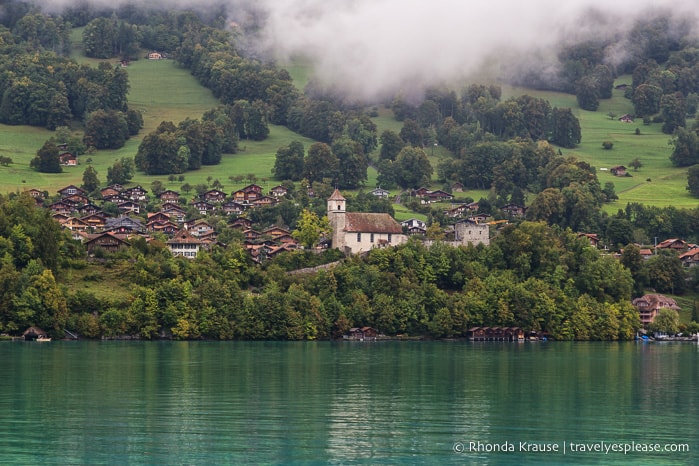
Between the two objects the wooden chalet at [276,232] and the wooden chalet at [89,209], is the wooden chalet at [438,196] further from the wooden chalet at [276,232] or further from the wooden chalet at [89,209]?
the wooden chalet at [89,209]

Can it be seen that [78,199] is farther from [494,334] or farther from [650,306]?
[650,306]

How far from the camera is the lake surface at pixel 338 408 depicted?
38.7 m

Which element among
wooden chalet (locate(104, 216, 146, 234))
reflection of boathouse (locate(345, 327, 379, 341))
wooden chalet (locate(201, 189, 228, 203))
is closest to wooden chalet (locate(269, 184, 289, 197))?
wooden chalet (locate(201, 189, 228, 203))

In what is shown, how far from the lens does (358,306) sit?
102375mm

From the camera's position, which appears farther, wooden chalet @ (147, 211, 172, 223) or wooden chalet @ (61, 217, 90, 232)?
wooden chalet @ (147, 211, 172, 223)

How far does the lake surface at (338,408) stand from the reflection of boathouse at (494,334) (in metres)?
24.0

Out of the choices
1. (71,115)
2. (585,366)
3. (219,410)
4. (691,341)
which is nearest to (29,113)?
(71,115)

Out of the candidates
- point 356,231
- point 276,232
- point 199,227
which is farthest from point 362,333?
point 199,227

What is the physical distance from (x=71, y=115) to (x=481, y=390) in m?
144

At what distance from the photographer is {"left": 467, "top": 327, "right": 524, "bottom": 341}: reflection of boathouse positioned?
104062 mm

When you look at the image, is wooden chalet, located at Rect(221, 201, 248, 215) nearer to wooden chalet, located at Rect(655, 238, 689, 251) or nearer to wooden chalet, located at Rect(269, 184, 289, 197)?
wooden chalet, located at Rect(269, 184, 289, 197)

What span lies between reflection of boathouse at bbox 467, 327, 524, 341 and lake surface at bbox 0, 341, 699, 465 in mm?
24006

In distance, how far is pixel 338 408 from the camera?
49.1 meters

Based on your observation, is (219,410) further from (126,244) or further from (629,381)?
(126,244)
